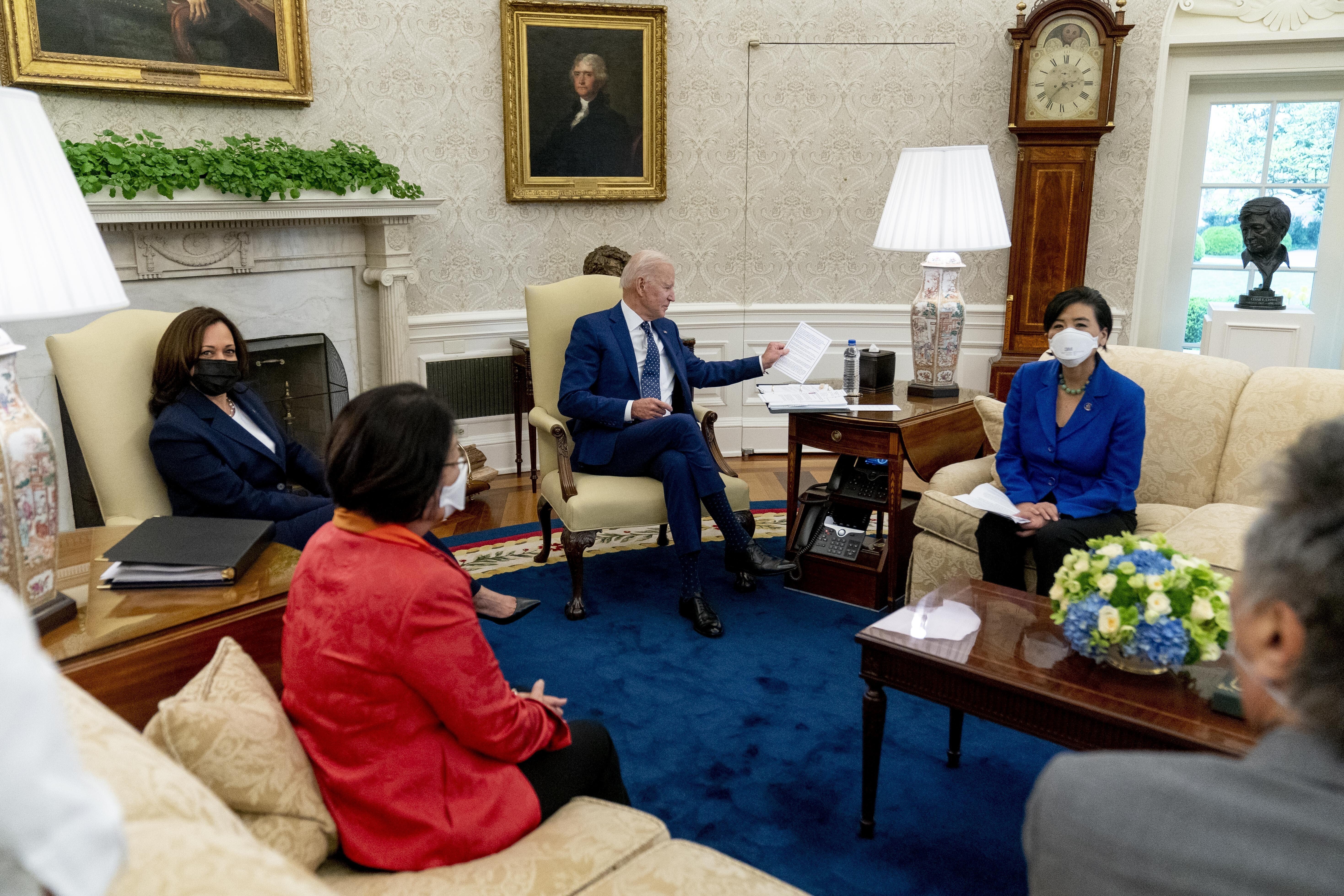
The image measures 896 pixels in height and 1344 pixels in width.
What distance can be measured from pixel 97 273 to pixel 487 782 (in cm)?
107

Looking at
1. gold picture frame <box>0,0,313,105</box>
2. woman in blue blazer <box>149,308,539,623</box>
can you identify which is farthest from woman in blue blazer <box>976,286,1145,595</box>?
gold picture frame <box>0,0,313,105</box>

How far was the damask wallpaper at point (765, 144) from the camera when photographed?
190 inches

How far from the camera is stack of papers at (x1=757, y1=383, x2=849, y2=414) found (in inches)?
136

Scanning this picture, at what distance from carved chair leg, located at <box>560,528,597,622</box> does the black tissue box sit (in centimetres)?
125

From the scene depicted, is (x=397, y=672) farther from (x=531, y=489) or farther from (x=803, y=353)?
(x=531, y=489)

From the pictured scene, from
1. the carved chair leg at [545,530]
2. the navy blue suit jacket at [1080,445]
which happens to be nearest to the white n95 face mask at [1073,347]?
the navy blue suit jacket at [1080,445]

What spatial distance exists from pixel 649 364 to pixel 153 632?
2.19 metres

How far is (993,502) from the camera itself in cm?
299

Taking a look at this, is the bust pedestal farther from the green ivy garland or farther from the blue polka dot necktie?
the green ivy garland

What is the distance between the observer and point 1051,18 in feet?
15.9

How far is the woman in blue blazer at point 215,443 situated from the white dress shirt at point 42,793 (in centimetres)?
188

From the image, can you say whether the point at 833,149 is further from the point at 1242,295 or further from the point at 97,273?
the point at 97,273

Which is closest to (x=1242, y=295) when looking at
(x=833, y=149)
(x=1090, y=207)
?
(x=1090, y=207)

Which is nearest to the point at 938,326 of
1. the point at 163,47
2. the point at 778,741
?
the point at 778,741
